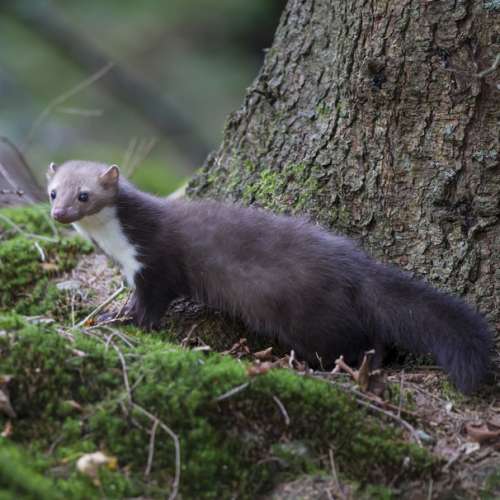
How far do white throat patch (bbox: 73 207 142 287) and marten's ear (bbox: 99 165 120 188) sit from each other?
18cm

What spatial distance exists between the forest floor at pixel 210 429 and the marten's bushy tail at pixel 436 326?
1.29 feet

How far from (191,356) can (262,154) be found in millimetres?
2551

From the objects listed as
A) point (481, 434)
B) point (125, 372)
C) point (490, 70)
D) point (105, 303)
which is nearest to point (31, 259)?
point (105, 303)

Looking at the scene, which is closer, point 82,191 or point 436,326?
point 436,326

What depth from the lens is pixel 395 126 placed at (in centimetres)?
555

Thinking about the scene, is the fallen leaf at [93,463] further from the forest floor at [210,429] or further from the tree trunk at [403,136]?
the tree trunk at [403,136]

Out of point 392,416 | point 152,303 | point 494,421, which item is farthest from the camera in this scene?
point 152,303

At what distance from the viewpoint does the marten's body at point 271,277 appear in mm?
5000

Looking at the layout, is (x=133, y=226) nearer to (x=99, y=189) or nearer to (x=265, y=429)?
(x=99, y=189)

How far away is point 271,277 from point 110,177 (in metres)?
1.53

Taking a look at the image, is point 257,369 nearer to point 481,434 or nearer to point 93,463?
point 93,463

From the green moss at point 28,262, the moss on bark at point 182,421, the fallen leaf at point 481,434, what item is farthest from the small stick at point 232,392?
the green moss at point 28,262

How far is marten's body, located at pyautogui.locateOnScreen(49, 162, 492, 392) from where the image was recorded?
16.4 ft

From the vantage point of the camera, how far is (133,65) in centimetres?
1664
